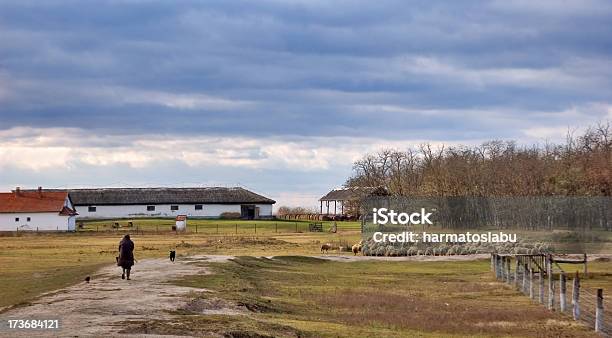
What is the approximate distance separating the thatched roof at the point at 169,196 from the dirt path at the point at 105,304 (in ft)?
333

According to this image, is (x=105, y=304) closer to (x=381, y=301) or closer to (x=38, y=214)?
(x=381, y=301)

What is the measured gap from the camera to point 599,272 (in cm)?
4956

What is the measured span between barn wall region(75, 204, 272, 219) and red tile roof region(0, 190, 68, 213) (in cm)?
2717

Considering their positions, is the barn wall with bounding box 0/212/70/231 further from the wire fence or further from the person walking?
the person walking

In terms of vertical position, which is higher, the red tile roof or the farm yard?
the red tile roof

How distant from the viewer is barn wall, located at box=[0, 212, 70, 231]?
102375 millimetres

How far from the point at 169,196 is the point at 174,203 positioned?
6.61 ft

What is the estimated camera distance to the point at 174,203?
13625 centimetres

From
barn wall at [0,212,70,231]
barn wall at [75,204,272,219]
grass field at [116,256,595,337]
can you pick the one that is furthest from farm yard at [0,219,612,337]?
barn wall at [75,204,272,219]

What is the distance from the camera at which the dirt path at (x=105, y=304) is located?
19.1m

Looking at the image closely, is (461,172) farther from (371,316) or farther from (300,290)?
(371,316)

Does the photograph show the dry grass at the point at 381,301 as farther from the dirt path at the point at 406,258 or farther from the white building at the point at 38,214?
the white building at the point at 38,214

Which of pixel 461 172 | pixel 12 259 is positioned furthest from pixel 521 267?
pixel 461 172

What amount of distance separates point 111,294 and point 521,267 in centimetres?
2312
